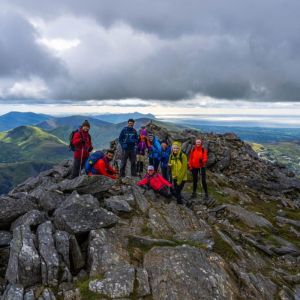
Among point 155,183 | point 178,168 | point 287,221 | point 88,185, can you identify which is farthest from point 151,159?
point 287,221

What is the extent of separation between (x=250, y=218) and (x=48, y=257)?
17668 millimetres

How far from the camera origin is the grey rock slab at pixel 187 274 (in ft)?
42.0

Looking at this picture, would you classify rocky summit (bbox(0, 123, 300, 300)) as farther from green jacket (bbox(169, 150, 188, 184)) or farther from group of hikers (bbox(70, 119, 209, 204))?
green jacket (bbox(169, 150, 188, 184))

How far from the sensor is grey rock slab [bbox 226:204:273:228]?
80.0 ft

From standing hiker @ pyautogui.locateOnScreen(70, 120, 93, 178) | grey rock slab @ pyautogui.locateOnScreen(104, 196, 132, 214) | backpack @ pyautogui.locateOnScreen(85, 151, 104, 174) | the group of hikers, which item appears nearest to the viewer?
grey rock slab @ pyautogui.locateOnScreen(104, 196, 132, 214)

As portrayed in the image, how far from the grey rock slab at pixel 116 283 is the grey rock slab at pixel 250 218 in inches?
544

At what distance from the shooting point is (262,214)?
2812 centimetres

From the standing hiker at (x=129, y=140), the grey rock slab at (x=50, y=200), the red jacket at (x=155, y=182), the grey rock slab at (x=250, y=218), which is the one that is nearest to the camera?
the grey rock slab at (x=50, y=200)

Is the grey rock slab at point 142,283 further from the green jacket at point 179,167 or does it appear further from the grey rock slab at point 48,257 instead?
the green jacket at point 179,167

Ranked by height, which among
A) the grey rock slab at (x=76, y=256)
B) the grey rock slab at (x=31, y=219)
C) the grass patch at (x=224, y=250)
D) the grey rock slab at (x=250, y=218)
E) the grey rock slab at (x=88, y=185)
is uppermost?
the grey rock slab at (x=88, y=185)

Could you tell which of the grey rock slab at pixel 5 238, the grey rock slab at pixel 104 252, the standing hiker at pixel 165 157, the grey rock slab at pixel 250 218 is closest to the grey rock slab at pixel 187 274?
the grey rock slab at pixel 104 252

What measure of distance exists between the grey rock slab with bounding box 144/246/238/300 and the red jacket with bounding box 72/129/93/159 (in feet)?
41.8

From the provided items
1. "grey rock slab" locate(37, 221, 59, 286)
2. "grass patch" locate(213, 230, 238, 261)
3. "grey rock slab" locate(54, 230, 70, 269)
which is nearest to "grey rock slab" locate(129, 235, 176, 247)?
"grass patch" locate(213, 230, 238, 261)

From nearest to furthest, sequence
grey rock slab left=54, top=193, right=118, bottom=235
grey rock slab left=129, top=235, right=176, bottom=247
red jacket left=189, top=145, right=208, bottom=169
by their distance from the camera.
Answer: grey rock slab left=54, top=193, right=118, bottom=235, grey rock slab left=129, top=235, right=176, bottom=247, red jacket left=189, top=145, right=208, bottom=169
